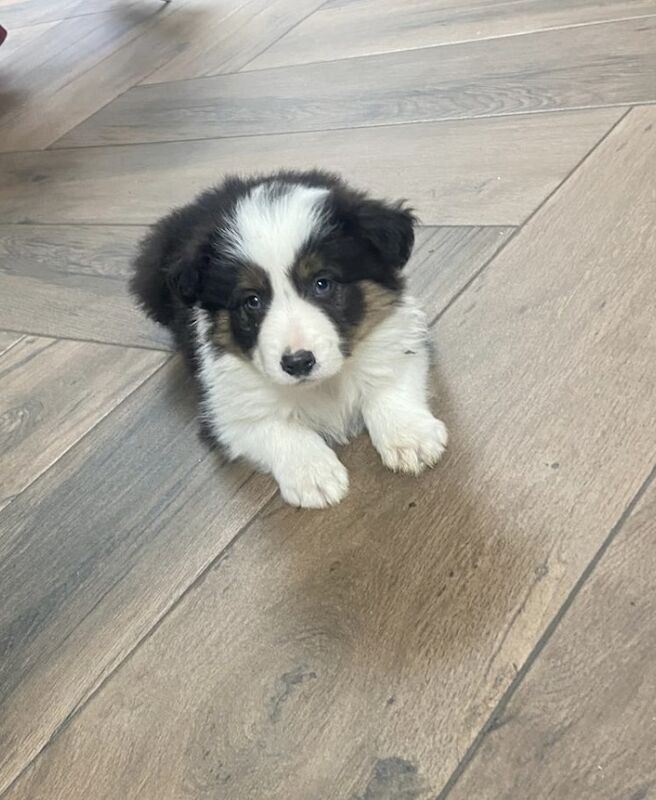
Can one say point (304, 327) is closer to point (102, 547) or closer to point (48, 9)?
point (102, 547)

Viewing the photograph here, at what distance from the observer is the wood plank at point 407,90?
2.75 metres

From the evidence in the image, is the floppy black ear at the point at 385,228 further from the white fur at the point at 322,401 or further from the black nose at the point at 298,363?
the black nose at the point at 298,363

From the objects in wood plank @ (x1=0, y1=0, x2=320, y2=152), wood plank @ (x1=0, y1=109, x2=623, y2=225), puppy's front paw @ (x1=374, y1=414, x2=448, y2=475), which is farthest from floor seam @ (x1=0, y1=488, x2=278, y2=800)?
wood plank @ (x1=0, y1=0, x2=320, y2=152)

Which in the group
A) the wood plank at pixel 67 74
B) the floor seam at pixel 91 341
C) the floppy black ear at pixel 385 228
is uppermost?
the floppy black ear at pixel 385 228

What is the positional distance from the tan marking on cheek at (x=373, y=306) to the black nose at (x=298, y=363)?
0.20m

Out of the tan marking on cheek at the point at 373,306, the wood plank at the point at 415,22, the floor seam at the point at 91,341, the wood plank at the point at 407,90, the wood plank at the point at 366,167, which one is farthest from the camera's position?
the wood plank at the point at 415,22

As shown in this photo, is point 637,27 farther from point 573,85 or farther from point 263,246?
point 263,246

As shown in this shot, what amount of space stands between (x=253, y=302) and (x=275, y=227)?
0.46 ft

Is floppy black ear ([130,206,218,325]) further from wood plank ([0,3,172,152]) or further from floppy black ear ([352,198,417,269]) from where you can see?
wood plank ([0,3,172,152])

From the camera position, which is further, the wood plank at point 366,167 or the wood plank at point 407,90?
the wood plank at point 407,90

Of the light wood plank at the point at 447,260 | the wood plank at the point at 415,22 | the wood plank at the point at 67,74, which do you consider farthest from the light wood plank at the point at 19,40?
the light wood plank at the point at 447,260

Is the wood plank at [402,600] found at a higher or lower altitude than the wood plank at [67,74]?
higher

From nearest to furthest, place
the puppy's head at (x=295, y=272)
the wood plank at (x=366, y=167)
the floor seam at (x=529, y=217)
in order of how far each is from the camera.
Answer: the puppy's head at (x=295, y=272)
the floor seam at (x=529, y=217)
the wood plank at (x=366, y=167)

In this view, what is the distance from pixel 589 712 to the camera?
1.25 m
